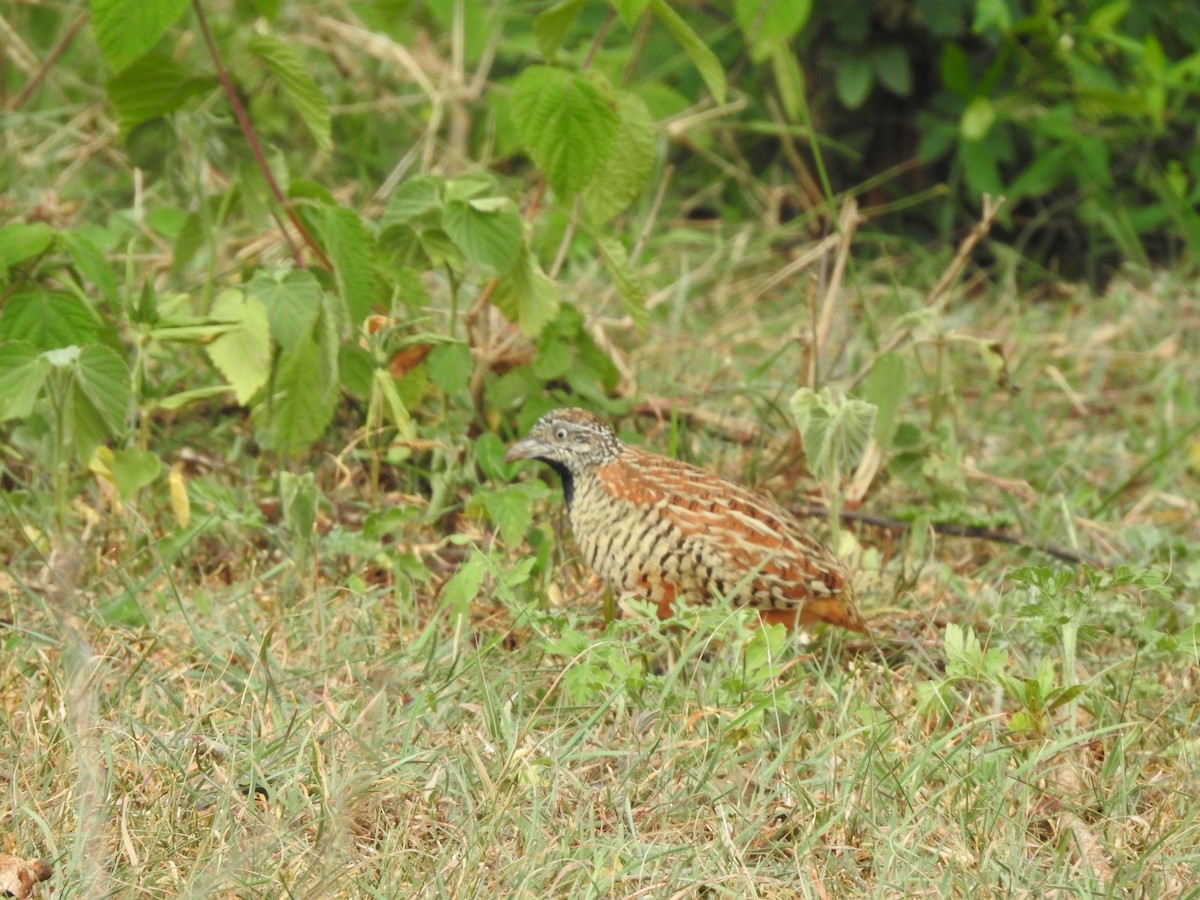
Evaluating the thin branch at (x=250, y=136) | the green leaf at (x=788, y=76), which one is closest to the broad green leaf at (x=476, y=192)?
the thin branch at (x=250, y=136)

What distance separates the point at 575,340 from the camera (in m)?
5.21

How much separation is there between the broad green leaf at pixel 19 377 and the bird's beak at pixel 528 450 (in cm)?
132

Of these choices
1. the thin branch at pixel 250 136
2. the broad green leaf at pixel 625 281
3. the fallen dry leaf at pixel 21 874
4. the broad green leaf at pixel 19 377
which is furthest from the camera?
the broad green leaf at pixel 625 281

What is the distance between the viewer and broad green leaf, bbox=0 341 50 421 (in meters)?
4.03

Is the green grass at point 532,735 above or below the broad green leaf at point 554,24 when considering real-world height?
below

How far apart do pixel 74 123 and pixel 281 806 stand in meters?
4.14

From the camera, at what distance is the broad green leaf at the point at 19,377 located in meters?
4.03

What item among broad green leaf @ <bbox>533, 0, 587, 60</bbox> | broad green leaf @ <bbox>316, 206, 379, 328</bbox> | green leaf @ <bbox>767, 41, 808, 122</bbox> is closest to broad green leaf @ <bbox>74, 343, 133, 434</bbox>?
broad green leaf @ <bbox>316, 206, 379, 328</bbox>

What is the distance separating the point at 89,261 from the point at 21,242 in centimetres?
18

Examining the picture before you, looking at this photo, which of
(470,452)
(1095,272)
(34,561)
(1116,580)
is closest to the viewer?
(1116,580)

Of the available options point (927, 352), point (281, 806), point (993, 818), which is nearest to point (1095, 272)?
point (927, 352)

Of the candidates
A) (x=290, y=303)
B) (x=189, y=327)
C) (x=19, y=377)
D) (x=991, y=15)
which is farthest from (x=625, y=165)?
(x=991, y=15)

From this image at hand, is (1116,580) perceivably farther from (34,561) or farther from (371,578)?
(34,561)

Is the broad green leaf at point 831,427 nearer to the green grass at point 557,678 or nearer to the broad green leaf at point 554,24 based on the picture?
the green grass at point 557,678
